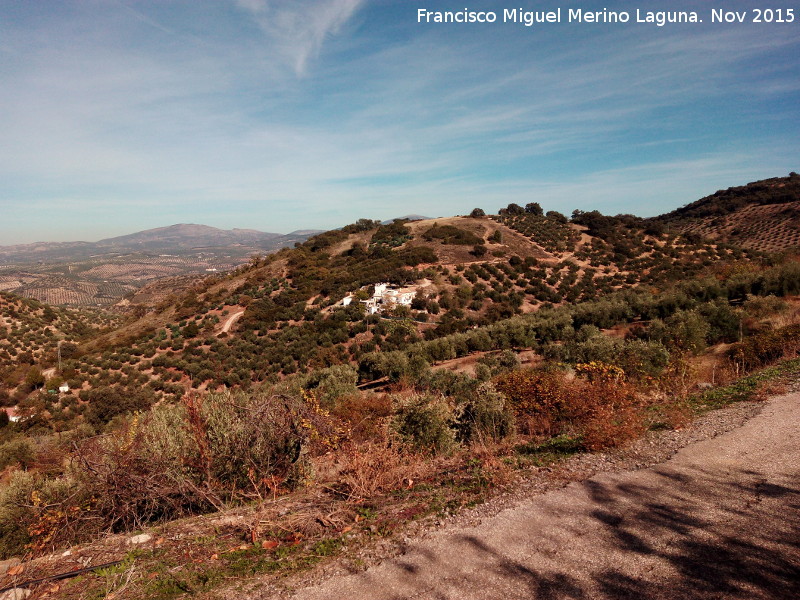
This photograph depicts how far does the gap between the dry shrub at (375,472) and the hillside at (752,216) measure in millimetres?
61061

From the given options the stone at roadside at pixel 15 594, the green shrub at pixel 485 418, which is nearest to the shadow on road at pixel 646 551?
the green shrub at pixel 485 418

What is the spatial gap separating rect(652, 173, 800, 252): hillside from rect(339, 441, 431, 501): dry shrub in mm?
61061

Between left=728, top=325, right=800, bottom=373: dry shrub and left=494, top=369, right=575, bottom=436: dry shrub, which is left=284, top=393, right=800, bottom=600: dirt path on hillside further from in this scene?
left=728, top=325, right=800, bottom=373: dry shrub

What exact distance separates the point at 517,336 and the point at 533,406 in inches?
599

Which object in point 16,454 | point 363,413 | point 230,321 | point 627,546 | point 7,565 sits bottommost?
point 16,454

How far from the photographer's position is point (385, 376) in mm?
21953

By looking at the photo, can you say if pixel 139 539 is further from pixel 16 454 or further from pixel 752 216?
pixel 752 216

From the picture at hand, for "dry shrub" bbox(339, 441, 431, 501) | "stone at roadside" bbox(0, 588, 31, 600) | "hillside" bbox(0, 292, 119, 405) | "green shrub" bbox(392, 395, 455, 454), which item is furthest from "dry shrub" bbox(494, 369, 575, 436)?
"hillside" bbox(0, 292, 119, 405)

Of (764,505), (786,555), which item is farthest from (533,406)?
(786,555)

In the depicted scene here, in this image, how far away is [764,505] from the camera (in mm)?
4578

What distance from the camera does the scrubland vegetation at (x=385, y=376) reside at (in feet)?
20.4

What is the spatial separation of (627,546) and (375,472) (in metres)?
3.54

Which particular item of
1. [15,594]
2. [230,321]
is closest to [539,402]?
[15,594]

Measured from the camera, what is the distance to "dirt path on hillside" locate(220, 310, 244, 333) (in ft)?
115
